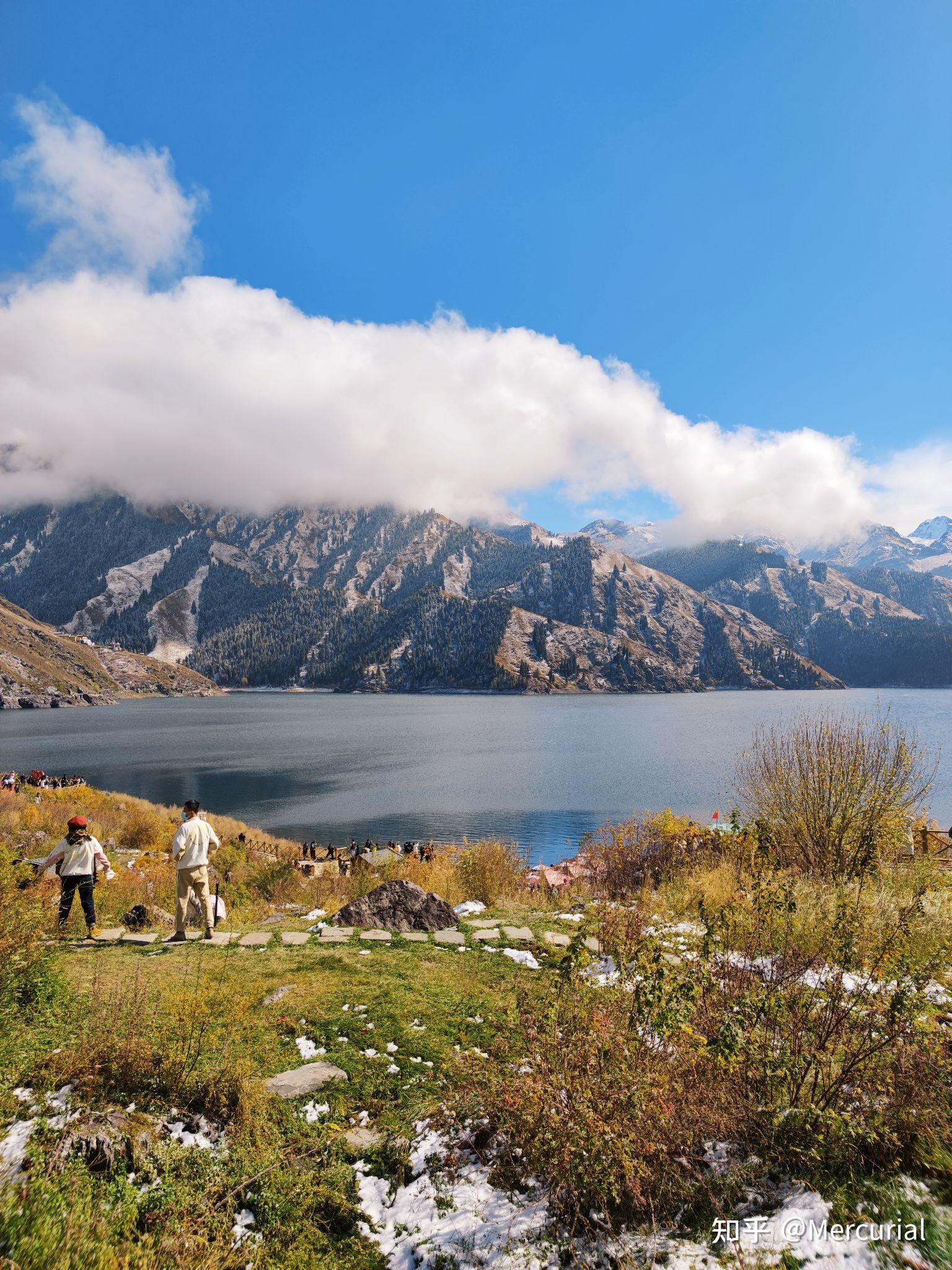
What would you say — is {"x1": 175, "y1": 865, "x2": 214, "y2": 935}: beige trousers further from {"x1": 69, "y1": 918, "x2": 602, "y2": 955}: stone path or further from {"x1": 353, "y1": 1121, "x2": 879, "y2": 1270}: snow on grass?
{"x1": 353, "y1": 1121, "x2": 879, "y2": 1270}: snow on grass

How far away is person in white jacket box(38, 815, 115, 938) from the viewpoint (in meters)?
10.1

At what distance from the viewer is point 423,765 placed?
6900 centimetres

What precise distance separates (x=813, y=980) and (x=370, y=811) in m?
44.3

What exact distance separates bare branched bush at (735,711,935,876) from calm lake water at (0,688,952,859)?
13.4 ft

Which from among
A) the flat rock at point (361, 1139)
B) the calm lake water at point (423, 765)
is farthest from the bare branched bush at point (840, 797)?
the flat rock at point (361, 1139)

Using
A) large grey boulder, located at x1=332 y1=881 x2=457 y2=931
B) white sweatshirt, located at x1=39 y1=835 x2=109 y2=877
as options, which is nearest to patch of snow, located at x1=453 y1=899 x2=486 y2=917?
large grey boulder, located at x1=332 y1=881 x2=457 y2=931

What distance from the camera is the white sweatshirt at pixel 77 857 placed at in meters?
10.1

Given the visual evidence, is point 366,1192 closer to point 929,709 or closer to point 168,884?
point 168,884

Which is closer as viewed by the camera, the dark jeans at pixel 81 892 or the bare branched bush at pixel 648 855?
the dark jeans at pixel 81 892

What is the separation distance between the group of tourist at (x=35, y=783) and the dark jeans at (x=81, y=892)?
2444 cm

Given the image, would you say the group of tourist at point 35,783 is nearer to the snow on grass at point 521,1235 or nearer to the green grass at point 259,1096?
the green grass at point 259,1096

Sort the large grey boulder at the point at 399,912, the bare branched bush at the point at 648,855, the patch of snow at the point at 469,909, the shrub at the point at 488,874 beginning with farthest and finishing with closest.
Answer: the bare branched bush at the point at 648,855, the shrub at the point at 488,874, the patch of snow at the point at 469,909, the large grey boulder at the point at 399,912

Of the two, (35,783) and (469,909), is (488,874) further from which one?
(35,783)

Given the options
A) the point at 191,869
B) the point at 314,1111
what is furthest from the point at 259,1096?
the point at 191,869
